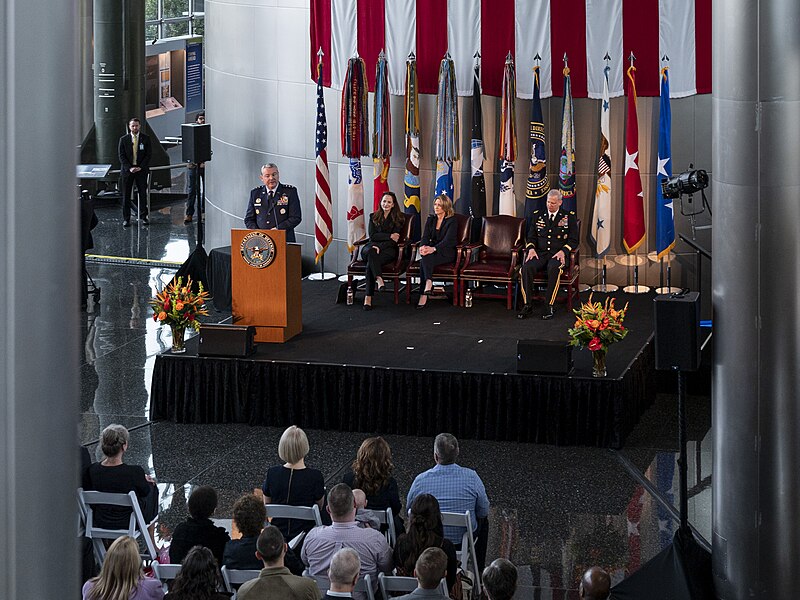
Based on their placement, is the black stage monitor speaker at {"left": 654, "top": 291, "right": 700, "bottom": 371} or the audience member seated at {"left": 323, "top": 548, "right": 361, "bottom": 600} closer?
the audience member seated at {"left": 323, "top": 548, "right": 361, "bottom": 600}

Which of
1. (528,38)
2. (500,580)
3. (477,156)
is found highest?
(528,38)

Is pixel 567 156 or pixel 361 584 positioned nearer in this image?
pixel 361 584

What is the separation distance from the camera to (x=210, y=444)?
348 inches

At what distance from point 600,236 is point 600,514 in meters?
4.53

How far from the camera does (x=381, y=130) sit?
39.2 ft

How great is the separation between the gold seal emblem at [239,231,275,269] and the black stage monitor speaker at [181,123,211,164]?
3.74m

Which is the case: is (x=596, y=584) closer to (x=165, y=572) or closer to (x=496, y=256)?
(x=165, y=572)

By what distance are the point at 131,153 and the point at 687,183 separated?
10.0 meters

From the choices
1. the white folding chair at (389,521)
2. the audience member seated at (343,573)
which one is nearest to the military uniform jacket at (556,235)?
the white folding chair at (389,521)

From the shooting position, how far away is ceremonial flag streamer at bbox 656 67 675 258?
1124 centimetres

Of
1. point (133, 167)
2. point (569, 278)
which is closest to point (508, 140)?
point (569, 278)

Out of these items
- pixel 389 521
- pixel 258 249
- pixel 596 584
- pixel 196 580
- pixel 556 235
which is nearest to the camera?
pixel 196 580

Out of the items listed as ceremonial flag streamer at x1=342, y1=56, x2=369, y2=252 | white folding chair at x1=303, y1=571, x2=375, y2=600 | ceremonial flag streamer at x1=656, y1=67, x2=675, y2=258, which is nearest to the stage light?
ceremonial flag streamer at x1=656, y1=67, x2=675, y2=258

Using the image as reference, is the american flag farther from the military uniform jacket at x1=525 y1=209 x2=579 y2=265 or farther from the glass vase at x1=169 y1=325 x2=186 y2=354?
the glass vase at x1=169 y1=325 x2=186 y2=354
